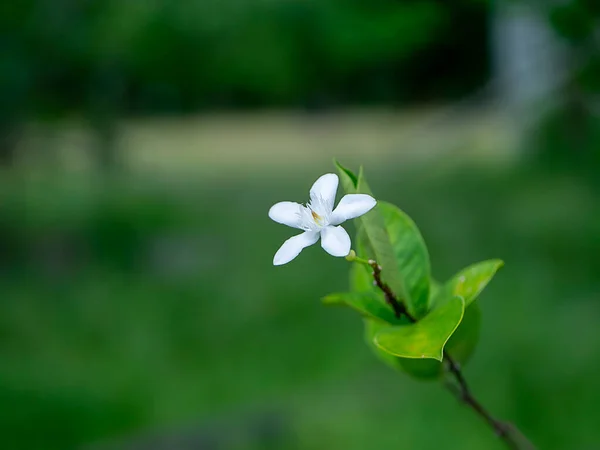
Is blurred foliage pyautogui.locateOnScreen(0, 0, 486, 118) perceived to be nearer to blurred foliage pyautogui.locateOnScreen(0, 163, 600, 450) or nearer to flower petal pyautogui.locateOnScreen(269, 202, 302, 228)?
blurred foliage pyautogui.locateOnScreen(0, 163, 600, 450)

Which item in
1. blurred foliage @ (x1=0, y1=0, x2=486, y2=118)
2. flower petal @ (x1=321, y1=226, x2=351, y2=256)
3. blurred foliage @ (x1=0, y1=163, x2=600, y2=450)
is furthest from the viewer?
blurred foliage @ (x1=0, y1=0, x2=486, y2=118)

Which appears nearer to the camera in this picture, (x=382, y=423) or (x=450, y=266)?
(x=382, y=423)

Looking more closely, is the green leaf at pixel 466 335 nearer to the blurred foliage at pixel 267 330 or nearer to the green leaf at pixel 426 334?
the green leaf at pixel 426 334

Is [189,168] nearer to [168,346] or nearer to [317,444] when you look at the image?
[168,346]

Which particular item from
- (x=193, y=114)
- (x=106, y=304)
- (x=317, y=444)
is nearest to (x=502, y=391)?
(x=317, y=444)

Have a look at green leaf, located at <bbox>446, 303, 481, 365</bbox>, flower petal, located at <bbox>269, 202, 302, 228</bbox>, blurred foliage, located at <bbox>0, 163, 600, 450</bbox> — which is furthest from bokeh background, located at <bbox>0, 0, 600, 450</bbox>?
flower petal, located at <bbox>269, 202, 302, 228</bbox>

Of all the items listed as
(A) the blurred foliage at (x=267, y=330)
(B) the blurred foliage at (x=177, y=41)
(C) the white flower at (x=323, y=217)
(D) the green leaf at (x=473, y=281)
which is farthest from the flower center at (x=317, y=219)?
(B) the blurred foliage at (x=177, y=41)

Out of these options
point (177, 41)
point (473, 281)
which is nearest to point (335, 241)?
point (473, 281)
